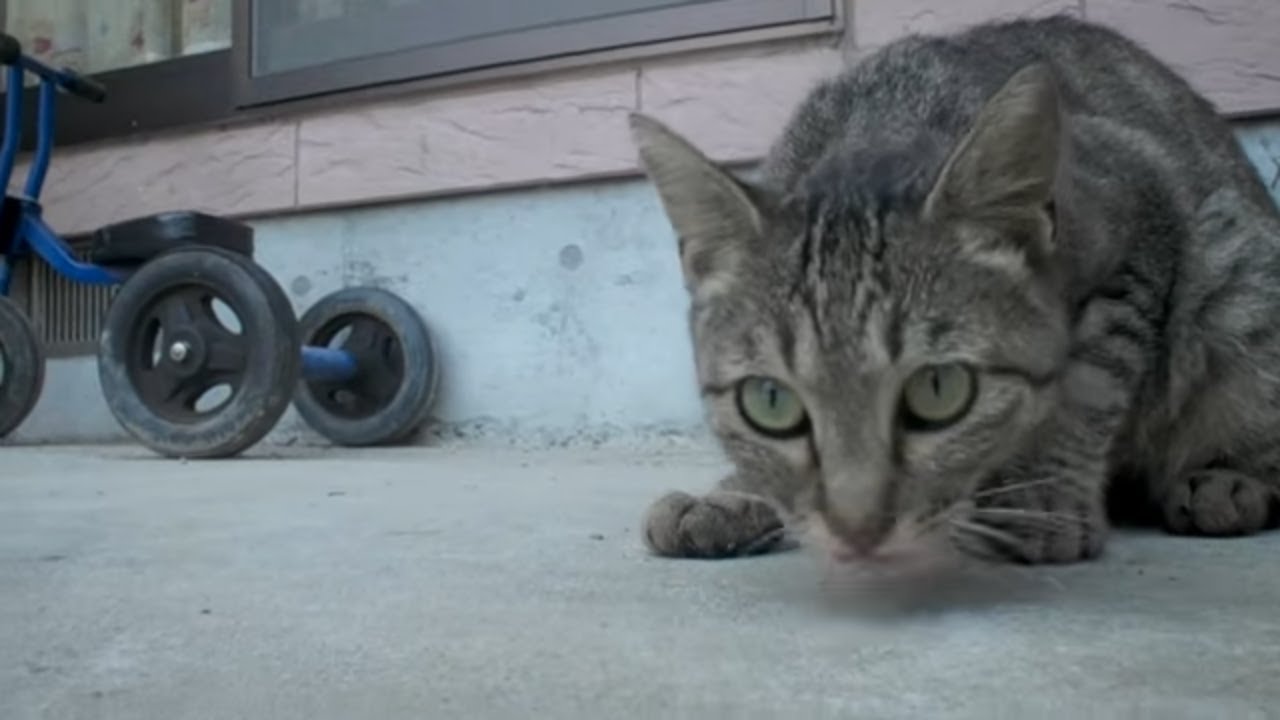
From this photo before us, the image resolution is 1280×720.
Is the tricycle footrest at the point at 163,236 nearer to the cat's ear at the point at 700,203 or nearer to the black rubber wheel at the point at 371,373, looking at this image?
the black rubber wheel at the point at 371,373

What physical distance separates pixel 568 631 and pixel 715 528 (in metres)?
0.41

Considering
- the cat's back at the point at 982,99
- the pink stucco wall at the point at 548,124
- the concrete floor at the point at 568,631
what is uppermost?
the pink stucco wall at the point at 548,124

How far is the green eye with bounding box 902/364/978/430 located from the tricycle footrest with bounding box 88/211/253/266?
2735 millimetres

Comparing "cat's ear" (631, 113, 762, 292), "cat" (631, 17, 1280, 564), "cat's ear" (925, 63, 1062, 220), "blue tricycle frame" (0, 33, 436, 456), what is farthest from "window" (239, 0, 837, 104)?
"cat's ear" (925, 63, 1062, 220)

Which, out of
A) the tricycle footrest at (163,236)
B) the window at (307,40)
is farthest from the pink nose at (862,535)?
the tricycle footrest at (163,236)

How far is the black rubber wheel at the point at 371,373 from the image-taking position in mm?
3844

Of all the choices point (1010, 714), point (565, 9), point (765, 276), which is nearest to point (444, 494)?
point (765, 276)

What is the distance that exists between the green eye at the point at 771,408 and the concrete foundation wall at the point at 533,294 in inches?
89.3

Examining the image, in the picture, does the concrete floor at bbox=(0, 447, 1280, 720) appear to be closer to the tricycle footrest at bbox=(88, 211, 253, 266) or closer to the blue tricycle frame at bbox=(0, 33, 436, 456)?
the tricycle footrest at bbox=(88, 211, 253, 266)

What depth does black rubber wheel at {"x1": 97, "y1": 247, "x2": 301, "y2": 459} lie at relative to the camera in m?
3.21

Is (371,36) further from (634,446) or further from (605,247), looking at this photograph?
(634,446)

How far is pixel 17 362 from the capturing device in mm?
3820

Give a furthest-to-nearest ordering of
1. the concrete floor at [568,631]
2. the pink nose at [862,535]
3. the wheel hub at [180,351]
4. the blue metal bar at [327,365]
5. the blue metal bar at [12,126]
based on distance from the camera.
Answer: the blue metal bar at [12,126] → the blue metal bar at [327,365] → the wheel hub at [180,351] → the pink nose at [862,535] → the concrete floor at [568,631]

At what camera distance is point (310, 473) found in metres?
2.81
